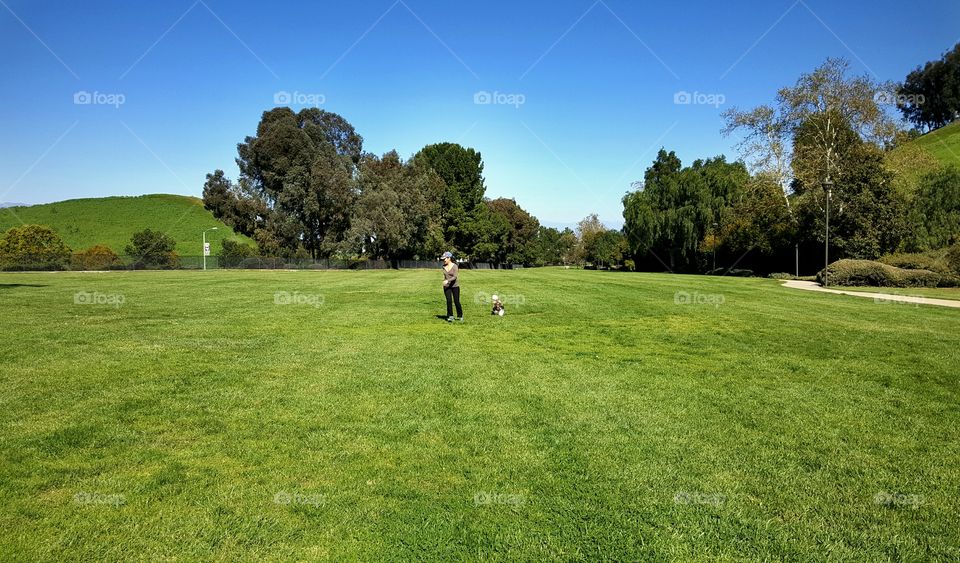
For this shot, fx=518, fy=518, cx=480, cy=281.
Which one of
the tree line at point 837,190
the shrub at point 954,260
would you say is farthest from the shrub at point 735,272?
the shrub at point 954,260

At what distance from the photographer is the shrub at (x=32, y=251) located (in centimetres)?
5878

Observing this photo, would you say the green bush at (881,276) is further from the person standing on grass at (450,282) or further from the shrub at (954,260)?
the person standing on grass at (450,282)

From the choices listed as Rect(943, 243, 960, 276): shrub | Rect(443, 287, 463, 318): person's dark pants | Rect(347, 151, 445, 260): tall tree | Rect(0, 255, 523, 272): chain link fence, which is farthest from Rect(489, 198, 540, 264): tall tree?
Rect(443, 287, 463, 318): person's dark pants

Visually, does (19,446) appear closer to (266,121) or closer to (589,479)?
(589,479)

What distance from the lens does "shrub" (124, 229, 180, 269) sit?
66.7 m

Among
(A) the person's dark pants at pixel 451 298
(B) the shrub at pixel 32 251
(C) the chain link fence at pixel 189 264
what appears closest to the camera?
(A) the person's dark pants at pixel 451 298

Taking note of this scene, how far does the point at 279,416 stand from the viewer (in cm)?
603

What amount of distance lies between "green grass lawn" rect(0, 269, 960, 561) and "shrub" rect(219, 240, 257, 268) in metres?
65.8

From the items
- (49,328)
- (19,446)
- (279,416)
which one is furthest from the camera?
(49,328)

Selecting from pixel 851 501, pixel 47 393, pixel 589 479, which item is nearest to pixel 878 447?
pixel 851 501

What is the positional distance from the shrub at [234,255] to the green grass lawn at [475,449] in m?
65.8

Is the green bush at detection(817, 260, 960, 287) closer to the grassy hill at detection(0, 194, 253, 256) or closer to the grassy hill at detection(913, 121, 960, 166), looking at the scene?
the grassy hill at detection(913, 121, 960, 166)

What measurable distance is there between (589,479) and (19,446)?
5332 mm

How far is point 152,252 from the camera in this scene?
6944 cm
